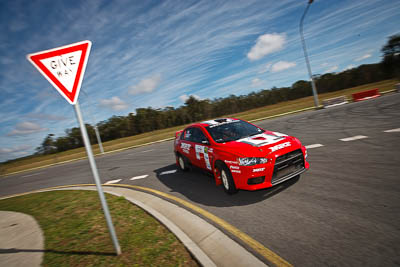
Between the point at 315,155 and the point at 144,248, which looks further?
the point at 315,155

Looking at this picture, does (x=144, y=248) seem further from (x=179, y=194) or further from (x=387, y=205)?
(x=387, y=205)

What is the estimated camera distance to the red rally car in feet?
13.8

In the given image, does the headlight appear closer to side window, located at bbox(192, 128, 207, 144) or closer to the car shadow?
the car shadow

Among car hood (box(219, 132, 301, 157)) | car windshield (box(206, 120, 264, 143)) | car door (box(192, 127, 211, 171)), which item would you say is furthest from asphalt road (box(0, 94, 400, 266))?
car windshield (box(206, 120, 264, 143))

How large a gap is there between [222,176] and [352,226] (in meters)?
2.57

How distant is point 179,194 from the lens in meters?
5.62

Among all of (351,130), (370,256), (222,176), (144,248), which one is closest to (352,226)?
(370,256)

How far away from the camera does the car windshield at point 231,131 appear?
5402 millimetres

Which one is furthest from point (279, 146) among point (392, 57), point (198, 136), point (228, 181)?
point (392, 57)

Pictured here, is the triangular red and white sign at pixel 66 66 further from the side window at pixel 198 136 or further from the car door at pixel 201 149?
the side window at pixel 198 136

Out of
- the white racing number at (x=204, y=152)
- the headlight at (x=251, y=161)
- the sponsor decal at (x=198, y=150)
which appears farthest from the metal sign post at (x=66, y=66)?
the sponsor decal at (x=198, y=150)

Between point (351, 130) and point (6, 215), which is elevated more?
point (6, 215)

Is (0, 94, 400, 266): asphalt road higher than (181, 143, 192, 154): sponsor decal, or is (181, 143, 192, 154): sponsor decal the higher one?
(181, 143, 192, 154): sponsor decal

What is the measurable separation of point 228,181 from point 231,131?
1491 millimetres
